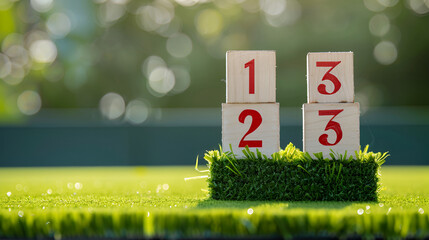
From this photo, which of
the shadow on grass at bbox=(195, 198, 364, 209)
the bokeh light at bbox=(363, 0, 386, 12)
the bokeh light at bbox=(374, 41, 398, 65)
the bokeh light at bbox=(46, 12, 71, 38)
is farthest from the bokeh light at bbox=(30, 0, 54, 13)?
the shadow on grass at bbox=(195, 198, 364, 209)

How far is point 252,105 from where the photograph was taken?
2725 mm

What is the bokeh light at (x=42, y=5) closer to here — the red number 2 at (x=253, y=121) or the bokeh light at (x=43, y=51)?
the bokeh light at (x=43, y=51)

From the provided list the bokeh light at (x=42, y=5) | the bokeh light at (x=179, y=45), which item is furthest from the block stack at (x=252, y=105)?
the bokeh light at (x=42, y=5)

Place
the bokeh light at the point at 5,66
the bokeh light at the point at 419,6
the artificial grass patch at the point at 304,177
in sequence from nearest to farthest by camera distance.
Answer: the artificial grass patch at the point at 304,177
the bokeh light at the point at 419,6
the bokeh light at the point at 5,66

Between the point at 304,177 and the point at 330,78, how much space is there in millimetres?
616

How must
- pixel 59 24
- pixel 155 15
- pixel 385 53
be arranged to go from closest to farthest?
pixel 385 53, pixel 59 24, pixel 155 15

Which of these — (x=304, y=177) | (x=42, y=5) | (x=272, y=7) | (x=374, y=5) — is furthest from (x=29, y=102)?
(x=304, y=177)

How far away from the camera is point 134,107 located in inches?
712

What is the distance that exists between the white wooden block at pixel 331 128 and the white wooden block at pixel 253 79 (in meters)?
0.26

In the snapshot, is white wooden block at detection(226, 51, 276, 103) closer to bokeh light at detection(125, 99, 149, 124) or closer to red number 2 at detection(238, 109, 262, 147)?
red number 2 at detection(238, 109, 262, 147)

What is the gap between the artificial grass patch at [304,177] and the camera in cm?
267

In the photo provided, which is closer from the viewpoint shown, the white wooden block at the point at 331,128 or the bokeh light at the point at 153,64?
the white wooden block at the point at 331,128

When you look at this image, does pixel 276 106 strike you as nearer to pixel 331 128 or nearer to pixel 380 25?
pixel 331 128

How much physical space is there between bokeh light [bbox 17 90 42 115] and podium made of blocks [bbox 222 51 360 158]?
16893mm
